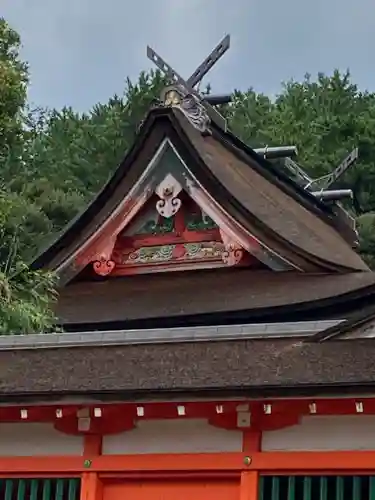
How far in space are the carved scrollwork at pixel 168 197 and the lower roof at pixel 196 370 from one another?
3.40 m

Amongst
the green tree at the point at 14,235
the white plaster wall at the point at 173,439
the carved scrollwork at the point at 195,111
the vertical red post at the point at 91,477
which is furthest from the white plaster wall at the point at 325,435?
the carved scrollwork at the point at 195,111

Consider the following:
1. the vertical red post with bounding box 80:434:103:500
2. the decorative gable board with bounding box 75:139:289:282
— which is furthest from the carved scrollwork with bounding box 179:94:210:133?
the vertical red post with bounding box 80:434:103:500

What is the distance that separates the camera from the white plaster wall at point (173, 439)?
6758 mm

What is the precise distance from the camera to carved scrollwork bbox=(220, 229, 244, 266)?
10430mm

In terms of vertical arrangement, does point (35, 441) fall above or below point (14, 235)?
below

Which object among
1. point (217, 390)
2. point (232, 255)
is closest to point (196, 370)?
point (217, 390)

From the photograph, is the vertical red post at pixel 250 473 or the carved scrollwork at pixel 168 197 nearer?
the vertical red post at pixel 250 473

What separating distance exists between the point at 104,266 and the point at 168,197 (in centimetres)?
109

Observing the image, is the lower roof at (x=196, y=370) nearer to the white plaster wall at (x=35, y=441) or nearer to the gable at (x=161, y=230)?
the white plaster wall at (x=35, y=441)

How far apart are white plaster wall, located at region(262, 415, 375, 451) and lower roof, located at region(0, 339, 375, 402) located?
411 millimetres

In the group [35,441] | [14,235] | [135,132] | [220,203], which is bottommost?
[35,441]

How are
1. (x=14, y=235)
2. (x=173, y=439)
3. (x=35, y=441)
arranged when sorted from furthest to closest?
(x=14, y=235)
(x=35, y=441)
(x=173, y=439)

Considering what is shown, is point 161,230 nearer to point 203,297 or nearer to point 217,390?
point 203,297

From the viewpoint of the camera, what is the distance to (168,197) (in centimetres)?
1084
